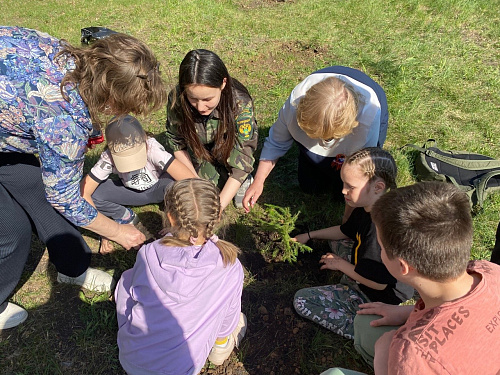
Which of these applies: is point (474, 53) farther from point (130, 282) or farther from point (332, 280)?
point (130, 282)

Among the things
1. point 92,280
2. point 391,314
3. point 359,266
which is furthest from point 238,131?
point 391,314

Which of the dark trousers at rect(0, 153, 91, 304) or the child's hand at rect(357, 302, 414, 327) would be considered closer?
the child's hand at rect(357, 302, 414, 327)

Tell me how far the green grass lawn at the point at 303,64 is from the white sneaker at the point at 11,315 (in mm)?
73

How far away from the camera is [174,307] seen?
1833mm

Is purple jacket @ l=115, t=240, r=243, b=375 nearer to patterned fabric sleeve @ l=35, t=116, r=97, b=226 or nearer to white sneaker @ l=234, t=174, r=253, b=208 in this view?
patterned fabric sleeve @ l=35, t=116, r=97, b=226

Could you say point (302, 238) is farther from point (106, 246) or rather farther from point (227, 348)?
point (106, 246)

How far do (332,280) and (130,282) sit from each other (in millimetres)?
1348

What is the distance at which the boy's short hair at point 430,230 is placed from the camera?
1433mm

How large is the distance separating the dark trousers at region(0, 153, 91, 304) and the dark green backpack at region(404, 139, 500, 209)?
277cm

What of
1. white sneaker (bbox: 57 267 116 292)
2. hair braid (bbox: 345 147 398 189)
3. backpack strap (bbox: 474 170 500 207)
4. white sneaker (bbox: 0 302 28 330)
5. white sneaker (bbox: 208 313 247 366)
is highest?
hair braid (bbox: 345 147 398 189)

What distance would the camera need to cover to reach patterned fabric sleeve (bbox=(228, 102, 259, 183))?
300 centimetres

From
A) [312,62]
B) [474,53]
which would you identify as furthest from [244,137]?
[474,53]

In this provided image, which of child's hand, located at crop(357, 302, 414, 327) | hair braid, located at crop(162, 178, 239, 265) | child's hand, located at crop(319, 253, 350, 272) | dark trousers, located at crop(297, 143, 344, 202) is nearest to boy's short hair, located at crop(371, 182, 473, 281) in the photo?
child's hand, located at crop(357, 302, 414, 327)

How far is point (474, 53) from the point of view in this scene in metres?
5.02
